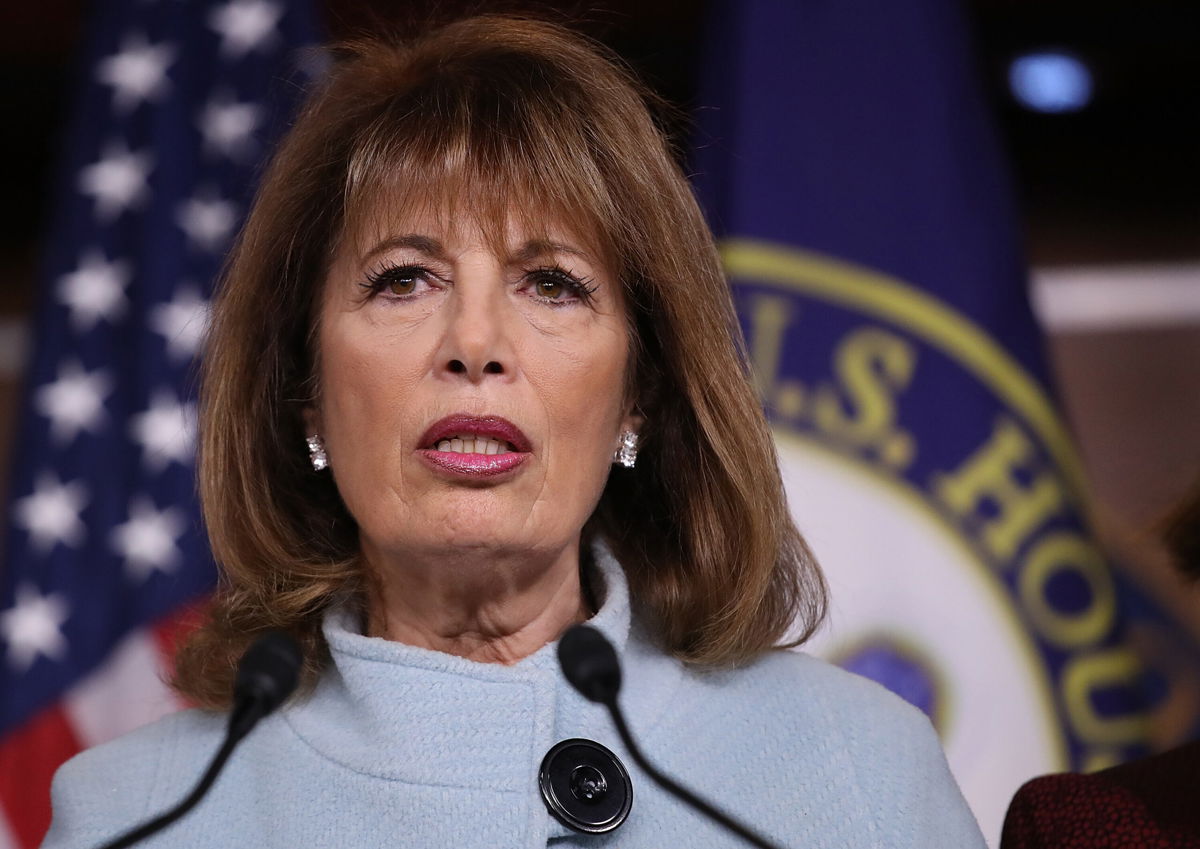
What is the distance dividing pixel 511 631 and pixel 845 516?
1.08m

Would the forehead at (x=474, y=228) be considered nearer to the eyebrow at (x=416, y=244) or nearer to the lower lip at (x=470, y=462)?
the eyebrow at (x=416, y=244)

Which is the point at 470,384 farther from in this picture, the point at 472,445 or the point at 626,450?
the point at 626,450

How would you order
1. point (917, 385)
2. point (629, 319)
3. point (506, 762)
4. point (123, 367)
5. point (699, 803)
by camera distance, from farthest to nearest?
point (123, 367)
point (917, 385)
point (629, 319)
point (506, 762)
point (699, 803)

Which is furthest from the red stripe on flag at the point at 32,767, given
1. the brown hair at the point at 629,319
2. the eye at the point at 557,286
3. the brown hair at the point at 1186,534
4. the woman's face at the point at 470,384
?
the brown hair at the point at 1186,534

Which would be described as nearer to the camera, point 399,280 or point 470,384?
point 470,384

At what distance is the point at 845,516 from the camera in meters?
2.64

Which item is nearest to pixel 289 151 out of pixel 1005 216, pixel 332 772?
pixel 332 772

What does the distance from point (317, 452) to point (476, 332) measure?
1.04 ft

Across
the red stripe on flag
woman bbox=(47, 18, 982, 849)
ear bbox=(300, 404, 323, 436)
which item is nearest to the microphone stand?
woman bbox=(47, 18, 982, 849)

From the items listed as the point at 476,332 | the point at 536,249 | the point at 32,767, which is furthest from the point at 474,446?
the point at 32,767

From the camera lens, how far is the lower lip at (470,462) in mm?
1544

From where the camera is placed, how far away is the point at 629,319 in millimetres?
1732

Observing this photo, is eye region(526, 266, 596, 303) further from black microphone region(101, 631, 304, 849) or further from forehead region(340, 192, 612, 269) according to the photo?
black microphone region(101, 631, 304, 849)

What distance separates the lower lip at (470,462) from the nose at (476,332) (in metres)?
0.08
